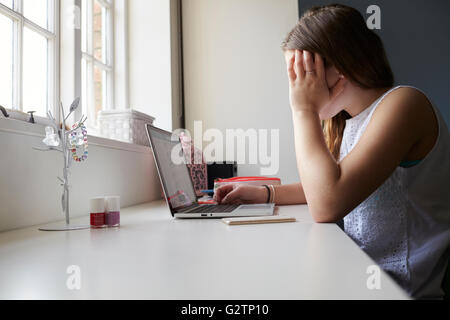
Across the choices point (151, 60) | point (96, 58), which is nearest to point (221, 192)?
point (96, 58)

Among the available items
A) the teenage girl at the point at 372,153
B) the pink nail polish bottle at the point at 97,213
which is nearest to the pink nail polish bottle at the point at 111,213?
the pink nail polish bottle at the point at 97,213

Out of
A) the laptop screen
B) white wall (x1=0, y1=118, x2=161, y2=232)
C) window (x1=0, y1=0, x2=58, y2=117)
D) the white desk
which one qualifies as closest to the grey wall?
window (x1=0, y1=0, x2=58, y2=117)

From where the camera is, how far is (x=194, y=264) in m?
0.49

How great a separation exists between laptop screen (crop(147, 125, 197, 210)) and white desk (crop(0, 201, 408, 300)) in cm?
28

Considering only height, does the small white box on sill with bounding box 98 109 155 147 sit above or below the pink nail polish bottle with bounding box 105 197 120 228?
above

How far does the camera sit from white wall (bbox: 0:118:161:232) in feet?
2.89

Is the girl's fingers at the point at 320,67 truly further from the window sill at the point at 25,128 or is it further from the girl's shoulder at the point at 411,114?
the window sill at the point at 25,128

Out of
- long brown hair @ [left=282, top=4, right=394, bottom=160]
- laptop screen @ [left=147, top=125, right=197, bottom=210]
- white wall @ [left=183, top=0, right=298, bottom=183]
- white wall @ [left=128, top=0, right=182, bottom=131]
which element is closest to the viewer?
long brown hair @ [left=282, top=4, right=394, bottom=160]

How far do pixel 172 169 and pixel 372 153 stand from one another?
0.64 m

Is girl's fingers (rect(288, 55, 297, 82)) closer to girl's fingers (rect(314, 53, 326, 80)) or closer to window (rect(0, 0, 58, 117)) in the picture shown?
girl's fingers (rect(314, 53, 326, 80))

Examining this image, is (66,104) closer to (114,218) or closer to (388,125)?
(114,218)

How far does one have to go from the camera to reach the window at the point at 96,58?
1.98 meters

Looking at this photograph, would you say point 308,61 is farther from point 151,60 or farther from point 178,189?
point 151,60
